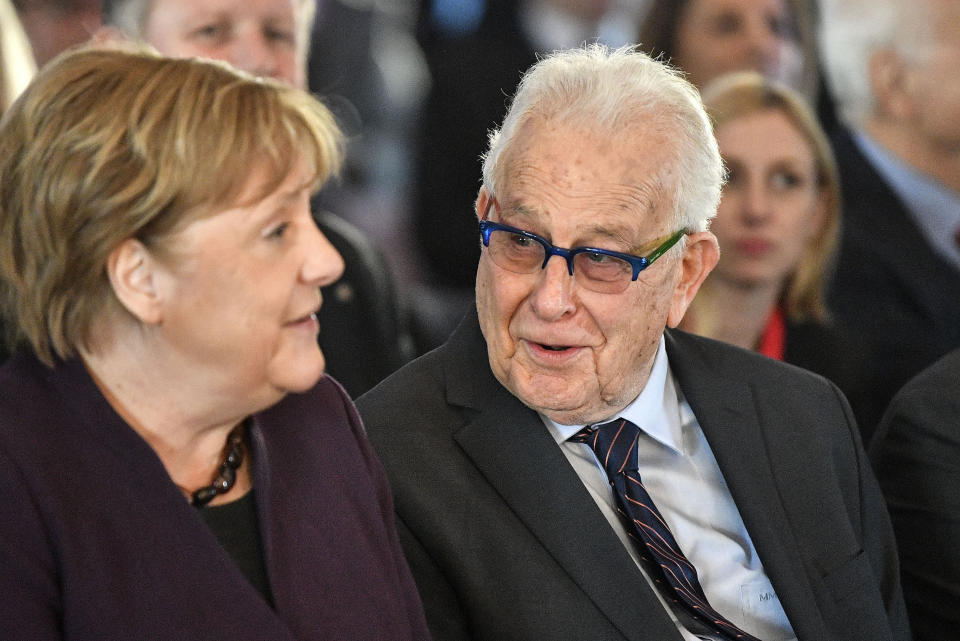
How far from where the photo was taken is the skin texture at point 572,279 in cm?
174

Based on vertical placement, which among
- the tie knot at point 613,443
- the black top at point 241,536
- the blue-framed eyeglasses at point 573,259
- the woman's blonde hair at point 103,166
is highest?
the woman's blonde hair at point 103,166

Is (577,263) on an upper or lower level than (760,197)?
upper

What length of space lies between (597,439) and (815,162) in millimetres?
1855

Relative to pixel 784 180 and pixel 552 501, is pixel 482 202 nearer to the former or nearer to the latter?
pixel 552 501

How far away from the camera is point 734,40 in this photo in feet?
11.6

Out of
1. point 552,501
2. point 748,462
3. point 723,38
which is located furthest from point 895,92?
point 552,501

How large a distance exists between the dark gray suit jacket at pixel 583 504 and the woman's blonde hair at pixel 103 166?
0.63 meters

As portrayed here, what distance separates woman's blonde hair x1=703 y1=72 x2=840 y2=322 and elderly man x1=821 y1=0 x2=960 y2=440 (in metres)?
0.08

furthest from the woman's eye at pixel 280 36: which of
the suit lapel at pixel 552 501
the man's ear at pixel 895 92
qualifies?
the man's ear at pixel 895 92

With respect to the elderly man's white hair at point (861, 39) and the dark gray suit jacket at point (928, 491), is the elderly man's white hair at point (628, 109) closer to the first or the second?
the dark gray suit jacket at point (928, 491)

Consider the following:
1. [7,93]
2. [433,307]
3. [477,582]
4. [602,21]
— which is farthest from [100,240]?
[602,21]

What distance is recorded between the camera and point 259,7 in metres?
2.62

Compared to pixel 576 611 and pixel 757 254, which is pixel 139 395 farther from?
pixel 757 254

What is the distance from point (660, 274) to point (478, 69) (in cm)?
181
